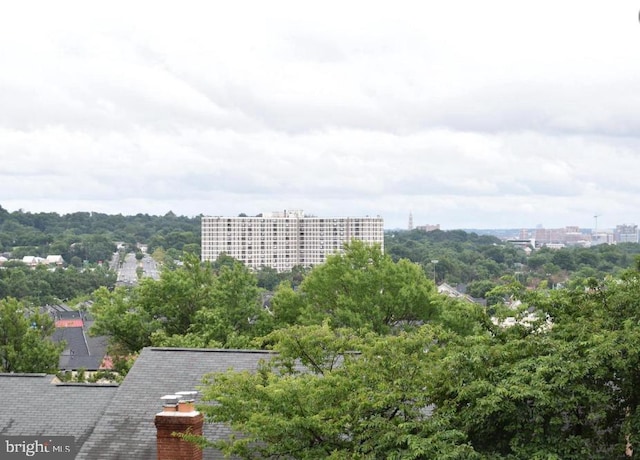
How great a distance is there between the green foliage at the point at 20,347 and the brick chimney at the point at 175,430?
2435 centimetres

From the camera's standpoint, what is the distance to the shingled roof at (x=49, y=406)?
739 inches

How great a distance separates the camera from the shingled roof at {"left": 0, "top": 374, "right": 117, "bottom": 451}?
61.6ft

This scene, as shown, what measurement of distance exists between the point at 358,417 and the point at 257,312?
2415cm

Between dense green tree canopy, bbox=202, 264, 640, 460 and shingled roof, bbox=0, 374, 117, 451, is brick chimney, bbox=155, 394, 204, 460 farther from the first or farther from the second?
shingled roof, bbox=0, 374, 117, 451

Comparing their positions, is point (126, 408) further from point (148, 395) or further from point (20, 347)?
point (20, 347)

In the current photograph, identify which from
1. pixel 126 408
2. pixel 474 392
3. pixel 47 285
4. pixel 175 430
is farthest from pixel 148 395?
pixel 47 285

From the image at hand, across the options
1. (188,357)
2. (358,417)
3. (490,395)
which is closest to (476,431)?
(490,395)

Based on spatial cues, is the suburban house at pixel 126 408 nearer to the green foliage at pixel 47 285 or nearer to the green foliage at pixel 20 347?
the green foliage at pixel 20 347

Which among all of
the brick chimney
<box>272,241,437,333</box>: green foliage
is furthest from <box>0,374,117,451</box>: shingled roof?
<box>272,241,437,333</box>: green foliage

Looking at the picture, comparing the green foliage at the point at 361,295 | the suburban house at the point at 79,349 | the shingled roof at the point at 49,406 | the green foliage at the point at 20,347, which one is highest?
the green foliage at the point at 361,295

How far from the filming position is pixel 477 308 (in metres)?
16.6

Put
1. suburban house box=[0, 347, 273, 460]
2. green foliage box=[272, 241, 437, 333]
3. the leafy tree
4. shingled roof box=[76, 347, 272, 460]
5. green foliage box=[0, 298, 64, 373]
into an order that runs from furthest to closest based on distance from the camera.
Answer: green foliage box=[0, 298, 64, 373], the leafy tree, green foliage box=[272, 241, 437, 333], shingled roof box=[76, 347, 272, 460], suburban house box=[0, 347, 273, 460]

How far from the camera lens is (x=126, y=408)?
61.3 ft

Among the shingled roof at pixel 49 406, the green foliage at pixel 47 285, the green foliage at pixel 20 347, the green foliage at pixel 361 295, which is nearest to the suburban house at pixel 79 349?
the green foliage at pixel 20 347
